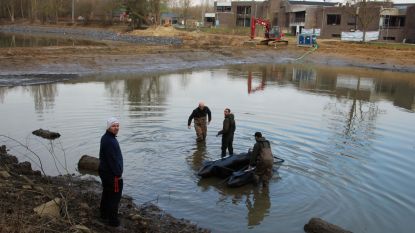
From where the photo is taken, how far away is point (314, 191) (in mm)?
12023

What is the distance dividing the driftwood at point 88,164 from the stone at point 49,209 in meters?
4.61

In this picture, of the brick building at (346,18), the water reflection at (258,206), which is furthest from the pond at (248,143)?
the brick building at (346,18)

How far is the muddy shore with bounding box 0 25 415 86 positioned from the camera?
35688 mm

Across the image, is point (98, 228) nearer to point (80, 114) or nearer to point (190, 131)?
point (190, 131)

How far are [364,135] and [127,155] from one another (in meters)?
9.60

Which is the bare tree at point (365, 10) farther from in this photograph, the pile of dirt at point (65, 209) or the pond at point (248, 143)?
the pile of dirt at point (65, 209)

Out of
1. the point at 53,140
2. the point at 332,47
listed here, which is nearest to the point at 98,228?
the point at 53,140

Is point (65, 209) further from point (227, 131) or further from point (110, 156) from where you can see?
point (227, 131)

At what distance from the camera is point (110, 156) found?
8.27 m

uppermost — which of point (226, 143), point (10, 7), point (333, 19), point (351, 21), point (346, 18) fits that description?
point (10, 7)

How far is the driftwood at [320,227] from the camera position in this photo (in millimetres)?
9148

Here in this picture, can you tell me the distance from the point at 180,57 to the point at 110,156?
3876cm

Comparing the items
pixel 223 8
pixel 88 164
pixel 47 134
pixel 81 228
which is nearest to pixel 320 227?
pixel 81 228

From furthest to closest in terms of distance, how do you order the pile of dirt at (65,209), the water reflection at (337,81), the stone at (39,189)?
the water reflection at (337,81), the stone at (39,189), the pile of dirt at (65,209)
